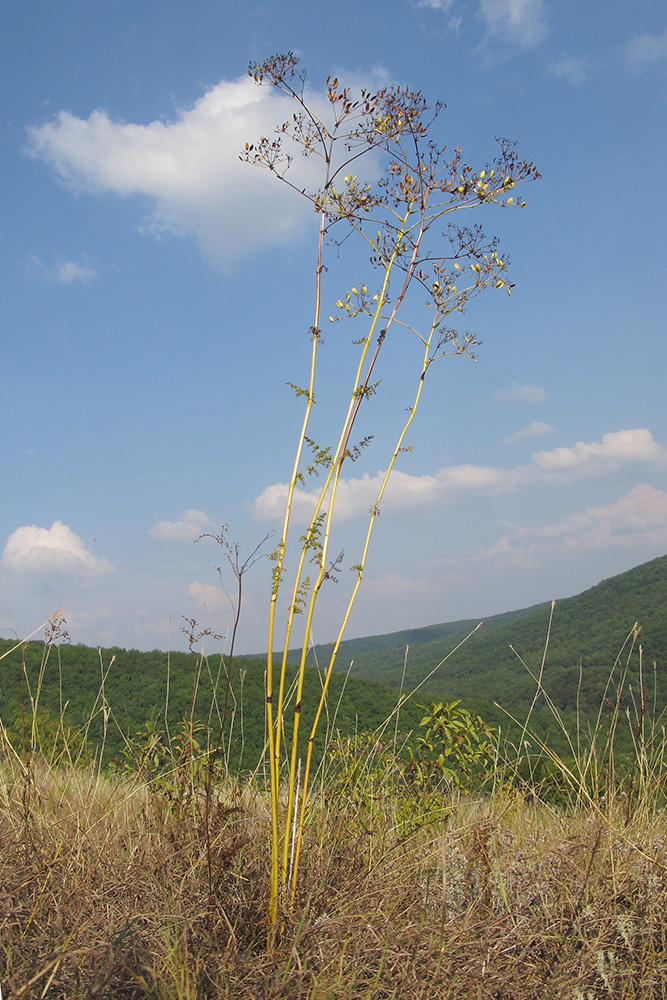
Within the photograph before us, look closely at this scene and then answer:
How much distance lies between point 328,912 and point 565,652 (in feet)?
46.3

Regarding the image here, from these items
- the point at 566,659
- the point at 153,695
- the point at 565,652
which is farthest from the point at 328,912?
the point at 565,652

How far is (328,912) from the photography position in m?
2.21

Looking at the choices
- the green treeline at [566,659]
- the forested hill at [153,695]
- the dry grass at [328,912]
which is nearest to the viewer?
the dry grass at [328,912]

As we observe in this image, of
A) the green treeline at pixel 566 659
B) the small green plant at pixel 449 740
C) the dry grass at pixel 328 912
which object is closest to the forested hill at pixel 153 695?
the green treeline at pixel 566 659

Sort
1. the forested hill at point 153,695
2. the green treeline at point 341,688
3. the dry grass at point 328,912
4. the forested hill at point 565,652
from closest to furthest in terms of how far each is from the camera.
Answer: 1. the dry grass at point 328,912
2. the green treeline at point 341,688
3. the forested hill at point 153,695
4. the forested hill at point 565,652

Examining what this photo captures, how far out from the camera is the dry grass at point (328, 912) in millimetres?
1853

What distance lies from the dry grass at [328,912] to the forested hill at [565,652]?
497 cm

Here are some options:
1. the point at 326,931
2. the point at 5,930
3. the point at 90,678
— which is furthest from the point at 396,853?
the point at 90,678

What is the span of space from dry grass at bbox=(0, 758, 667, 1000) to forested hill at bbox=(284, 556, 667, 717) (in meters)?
4.97

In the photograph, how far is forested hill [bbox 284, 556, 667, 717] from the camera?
10547 millimetres

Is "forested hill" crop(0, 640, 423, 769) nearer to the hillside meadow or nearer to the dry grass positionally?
the hillside meadow

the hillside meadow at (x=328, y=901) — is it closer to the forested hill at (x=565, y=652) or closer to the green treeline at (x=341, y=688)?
the green treeline at (x=341, y=688)

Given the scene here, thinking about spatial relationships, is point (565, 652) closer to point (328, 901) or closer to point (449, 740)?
point (449, 740)

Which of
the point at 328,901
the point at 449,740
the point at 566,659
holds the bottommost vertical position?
the point at 566,659
